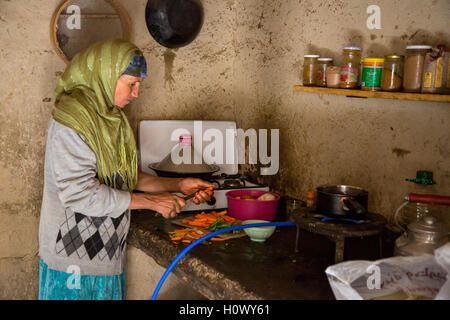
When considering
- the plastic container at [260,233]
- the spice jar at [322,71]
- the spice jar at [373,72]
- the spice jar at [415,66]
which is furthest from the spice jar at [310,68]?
the plastic container at [260,233]

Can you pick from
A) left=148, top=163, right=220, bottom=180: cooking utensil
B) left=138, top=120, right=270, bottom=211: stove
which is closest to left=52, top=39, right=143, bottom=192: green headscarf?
left=148, top=163, right=220, bottom=180: cooking utensil

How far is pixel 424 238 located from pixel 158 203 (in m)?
1.02

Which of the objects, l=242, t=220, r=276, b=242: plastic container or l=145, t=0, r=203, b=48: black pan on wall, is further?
l=145, t=0, r=203, b=48: black pan on wall

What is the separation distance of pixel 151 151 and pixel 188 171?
1.06ft

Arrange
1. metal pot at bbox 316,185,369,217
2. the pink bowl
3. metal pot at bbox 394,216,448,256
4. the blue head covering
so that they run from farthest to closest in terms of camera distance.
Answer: the pink bowl → the blue head covering → metal pot at bbox 316,185,369,217 → metal pot at bbox 394,216,448,256

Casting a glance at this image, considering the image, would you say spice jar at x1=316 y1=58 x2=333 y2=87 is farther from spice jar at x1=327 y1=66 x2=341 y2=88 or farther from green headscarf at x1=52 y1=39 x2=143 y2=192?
green headscarf at x1=52 y1=39 x2=143 y2=192

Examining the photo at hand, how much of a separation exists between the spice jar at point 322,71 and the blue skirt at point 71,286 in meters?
1.30

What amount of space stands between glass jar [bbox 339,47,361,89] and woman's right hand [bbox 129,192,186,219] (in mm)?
881

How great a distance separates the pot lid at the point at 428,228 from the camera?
1.31m

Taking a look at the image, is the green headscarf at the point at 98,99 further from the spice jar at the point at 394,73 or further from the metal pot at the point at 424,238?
the metal pot at the point at 424,238

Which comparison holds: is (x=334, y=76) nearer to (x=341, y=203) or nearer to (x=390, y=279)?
(x=341, y=203)

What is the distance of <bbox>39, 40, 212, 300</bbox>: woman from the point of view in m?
1.60
